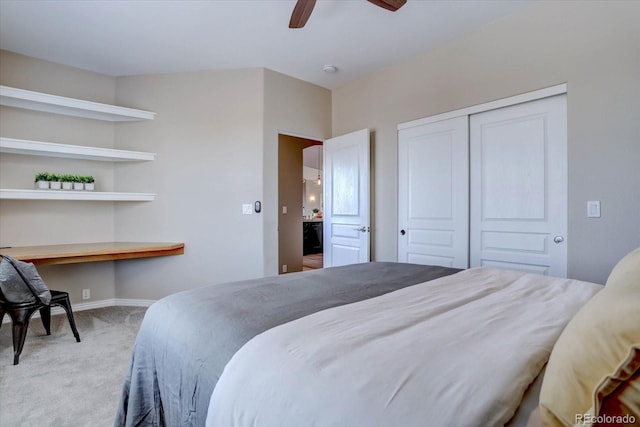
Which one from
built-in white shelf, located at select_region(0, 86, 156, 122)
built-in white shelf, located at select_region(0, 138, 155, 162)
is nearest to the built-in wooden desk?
built-in white shelf, located at select_region(0, 138, 155, 162)

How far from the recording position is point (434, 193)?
10.6 feet

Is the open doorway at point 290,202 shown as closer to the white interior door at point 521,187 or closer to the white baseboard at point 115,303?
the white baseboard at point 115,303

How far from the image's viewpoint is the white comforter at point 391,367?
600 millimetres

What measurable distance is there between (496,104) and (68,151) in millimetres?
4148

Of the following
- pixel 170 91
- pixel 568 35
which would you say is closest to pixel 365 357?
pixel 568 35

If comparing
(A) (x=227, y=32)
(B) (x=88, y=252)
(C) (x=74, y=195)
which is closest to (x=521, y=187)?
(A) (x=227, y=32)

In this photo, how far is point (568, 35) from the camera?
2400 mm

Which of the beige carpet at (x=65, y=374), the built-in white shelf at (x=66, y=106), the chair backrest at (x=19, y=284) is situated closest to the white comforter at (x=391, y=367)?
the beige carpet at (x=65, y=374)

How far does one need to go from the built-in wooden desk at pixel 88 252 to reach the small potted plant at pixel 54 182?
2.03ft

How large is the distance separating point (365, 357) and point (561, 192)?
2478 mm

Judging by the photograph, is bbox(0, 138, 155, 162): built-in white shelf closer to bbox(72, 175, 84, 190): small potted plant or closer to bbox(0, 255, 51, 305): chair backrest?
bbox(72, 175, 84, 190): small potted plant

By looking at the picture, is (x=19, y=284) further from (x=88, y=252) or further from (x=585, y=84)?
(x=585, y=84)

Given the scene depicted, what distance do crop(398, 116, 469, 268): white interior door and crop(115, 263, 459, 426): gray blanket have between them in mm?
1656

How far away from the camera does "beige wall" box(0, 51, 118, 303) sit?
10.7 ft
